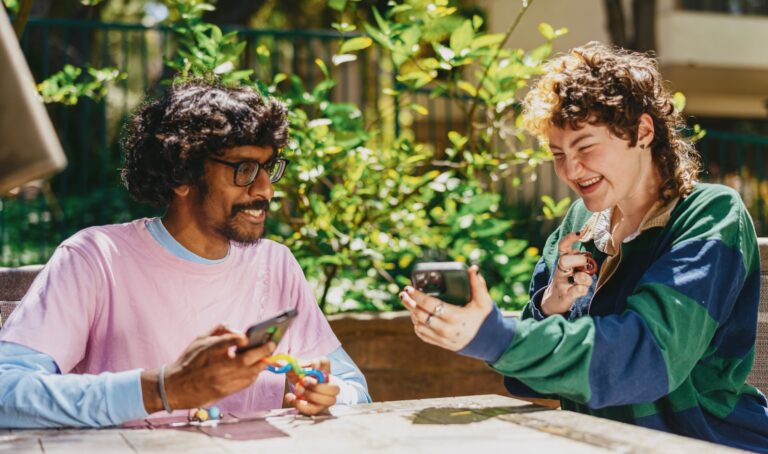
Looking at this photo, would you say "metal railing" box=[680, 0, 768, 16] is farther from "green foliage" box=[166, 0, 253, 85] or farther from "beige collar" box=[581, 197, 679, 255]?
"beige collar" box=[581, 197, 679, 255]

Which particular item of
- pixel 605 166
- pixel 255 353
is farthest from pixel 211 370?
pixel 605 166

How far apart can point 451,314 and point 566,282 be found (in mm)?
698

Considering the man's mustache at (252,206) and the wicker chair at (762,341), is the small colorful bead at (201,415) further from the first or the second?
the wicker chair at (762,341)

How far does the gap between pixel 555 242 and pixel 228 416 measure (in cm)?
114

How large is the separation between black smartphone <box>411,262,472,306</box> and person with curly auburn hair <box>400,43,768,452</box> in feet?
0.06

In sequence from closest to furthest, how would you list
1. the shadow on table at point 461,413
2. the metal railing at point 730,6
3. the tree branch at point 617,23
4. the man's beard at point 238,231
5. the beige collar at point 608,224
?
1. the shadow on table at point 461,413
2. the beige collar at point 608,224
3. the man's beard at point 238,231
4. the tree branch at point 617,23
5. the metal railing at point 730,6

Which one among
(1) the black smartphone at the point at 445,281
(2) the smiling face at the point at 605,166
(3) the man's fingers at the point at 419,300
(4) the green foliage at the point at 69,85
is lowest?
(3) the man's fingers at the point at 419,300

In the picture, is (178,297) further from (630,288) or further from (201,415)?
(630,288)

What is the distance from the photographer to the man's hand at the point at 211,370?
78.8 inches

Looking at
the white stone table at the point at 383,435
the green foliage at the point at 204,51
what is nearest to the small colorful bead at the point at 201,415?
the white stone table at the point at 383,435

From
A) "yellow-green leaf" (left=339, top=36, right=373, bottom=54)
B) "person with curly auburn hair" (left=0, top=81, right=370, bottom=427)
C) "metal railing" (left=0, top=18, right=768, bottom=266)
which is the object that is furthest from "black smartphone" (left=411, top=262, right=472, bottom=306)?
"metal railing" (left=0, top=18, right=768, bottom=266)

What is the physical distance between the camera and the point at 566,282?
2613 mm

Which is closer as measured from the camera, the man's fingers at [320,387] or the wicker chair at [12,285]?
the man's fingers at [320,387]

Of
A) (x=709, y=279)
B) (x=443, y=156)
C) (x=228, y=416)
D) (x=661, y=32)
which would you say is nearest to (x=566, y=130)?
(x=709, y=279)
